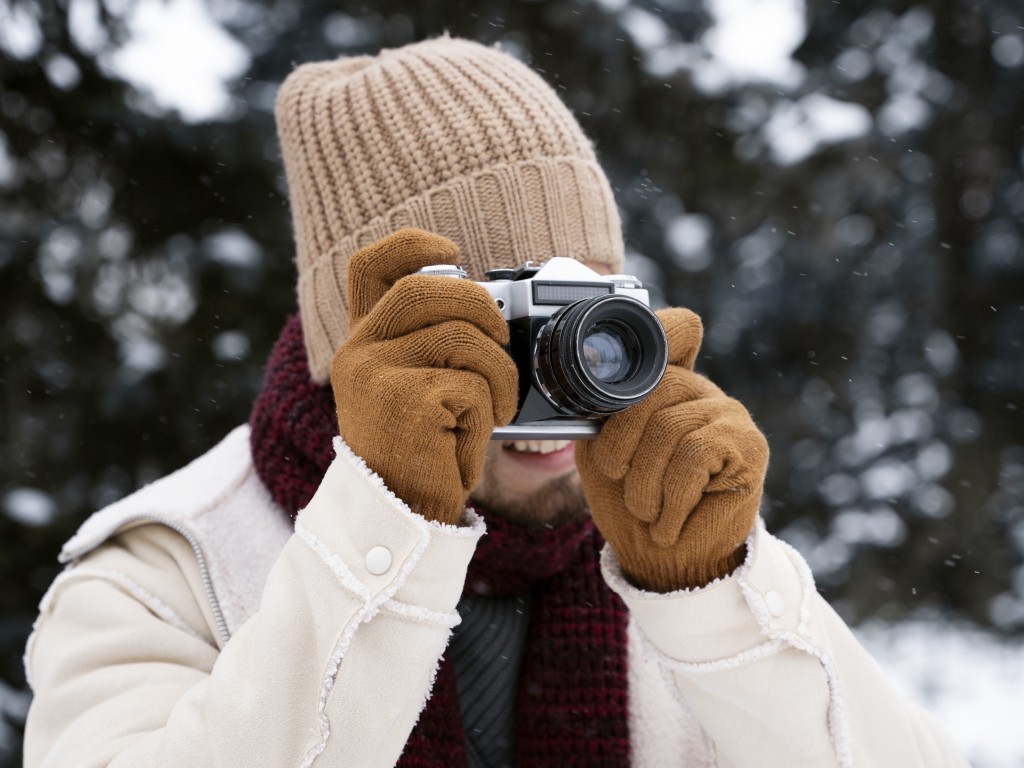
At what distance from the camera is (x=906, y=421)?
3072mm

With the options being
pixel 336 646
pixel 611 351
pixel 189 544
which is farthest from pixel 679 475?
pixel 189 544

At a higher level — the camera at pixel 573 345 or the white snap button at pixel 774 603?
the camera at pixel 573 345

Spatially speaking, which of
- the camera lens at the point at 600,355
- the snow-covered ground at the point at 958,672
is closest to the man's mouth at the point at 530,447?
the camera lens at the point at 600,355

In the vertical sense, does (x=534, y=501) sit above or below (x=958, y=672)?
above

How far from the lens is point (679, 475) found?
103 cm

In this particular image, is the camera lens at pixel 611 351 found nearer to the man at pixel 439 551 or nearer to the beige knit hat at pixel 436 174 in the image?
the man at pixel 439 551

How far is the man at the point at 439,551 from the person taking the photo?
0.94 meters

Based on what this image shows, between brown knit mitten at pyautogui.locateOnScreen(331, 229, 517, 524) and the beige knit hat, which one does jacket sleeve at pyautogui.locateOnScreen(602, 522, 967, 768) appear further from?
the beige knit hat

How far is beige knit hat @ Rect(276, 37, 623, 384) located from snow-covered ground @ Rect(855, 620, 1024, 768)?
232 cm

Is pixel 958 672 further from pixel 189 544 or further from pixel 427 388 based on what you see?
pixel 427 388

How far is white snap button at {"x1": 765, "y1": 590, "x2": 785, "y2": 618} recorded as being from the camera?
3.57 ft

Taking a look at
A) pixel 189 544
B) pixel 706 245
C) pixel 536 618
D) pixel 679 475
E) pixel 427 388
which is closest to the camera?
pixel 427 388

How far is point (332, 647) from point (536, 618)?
23.8 inches

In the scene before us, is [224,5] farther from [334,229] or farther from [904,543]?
[904,543]
